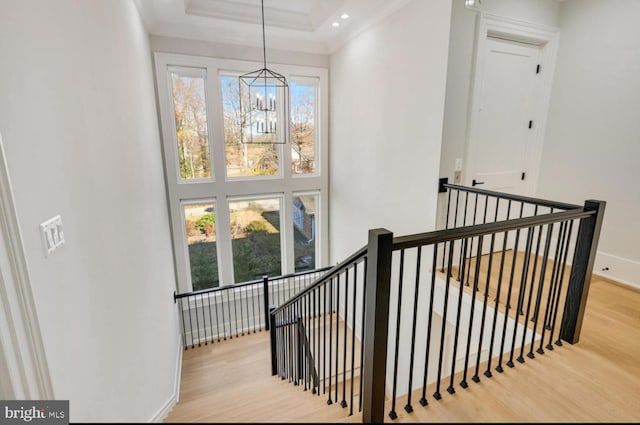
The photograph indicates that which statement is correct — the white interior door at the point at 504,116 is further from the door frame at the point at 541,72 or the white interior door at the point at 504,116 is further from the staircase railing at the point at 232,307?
the staircase railing at the point at 232,307

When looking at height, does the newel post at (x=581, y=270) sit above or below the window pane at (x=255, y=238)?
above

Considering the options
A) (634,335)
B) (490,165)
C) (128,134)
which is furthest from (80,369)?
(490,165)

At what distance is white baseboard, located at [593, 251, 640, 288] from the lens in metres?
2.91

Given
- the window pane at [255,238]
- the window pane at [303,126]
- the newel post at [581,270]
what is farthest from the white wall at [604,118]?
the window pane at [255,238]

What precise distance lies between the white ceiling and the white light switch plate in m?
3.14

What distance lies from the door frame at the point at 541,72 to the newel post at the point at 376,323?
2287 millimetres

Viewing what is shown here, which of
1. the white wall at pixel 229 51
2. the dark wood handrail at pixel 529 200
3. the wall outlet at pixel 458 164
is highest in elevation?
the white wall at pixel 229 51

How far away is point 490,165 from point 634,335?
186 cm

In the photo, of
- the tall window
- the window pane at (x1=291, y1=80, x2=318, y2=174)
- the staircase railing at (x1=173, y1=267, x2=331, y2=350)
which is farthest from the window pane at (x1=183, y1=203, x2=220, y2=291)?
the window pane at (x1=291, y1=80, x2=318, y2=174)

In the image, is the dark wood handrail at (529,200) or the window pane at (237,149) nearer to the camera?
the dark wood handrail at (529,200)

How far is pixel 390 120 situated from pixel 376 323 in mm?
2831

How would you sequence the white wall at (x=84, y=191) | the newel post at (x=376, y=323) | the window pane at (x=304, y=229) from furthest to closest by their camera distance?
the window pane at (x=304, y=229) < the newel post at (x=376, y=323) < the white wall at (x=84, y=191)

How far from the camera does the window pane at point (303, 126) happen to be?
5.08 metres

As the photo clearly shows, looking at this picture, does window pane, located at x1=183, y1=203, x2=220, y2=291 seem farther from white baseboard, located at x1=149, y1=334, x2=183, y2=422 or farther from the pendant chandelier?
the pendant chandelier
